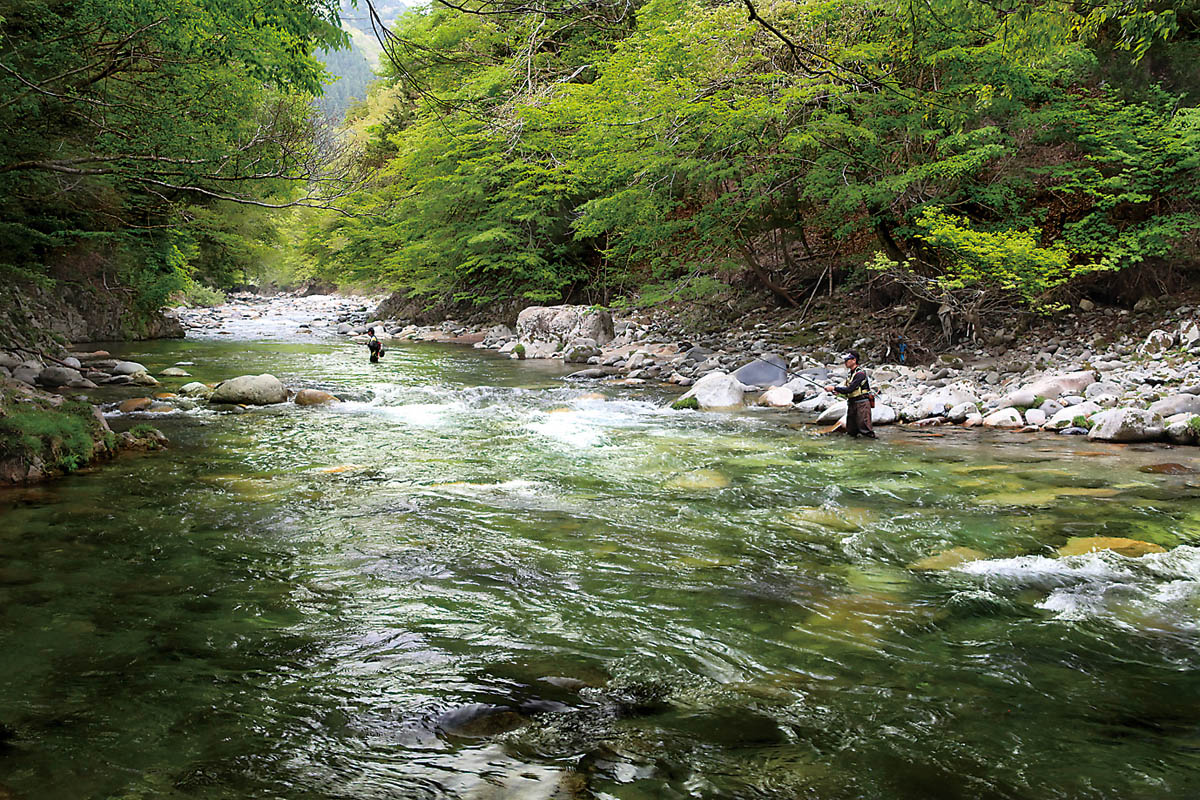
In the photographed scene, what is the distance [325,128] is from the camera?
7.98m

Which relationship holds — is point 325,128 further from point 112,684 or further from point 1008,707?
point 1008,707

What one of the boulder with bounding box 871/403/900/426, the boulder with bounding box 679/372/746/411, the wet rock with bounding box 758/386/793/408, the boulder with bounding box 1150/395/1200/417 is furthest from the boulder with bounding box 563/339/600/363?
the boulder with bounding box 1150/395/1200/417

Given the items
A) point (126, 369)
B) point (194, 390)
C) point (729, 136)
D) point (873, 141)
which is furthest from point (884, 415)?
point (126, 369)

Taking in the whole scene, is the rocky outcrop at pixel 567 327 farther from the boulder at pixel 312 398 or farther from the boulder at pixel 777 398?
the boulder at pixel 777 398

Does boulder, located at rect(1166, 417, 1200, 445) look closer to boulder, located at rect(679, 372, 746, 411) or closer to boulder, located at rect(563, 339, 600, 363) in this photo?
boulder, located at rect(679, 372, 746, 411)

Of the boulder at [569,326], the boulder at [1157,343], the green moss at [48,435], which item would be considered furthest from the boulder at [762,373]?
the green moss at [48,435]

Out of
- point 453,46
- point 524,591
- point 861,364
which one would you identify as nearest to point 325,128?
point 524,591

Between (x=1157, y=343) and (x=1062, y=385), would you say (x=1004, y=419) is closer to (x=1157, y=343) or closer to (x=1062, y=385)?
(x=1062, y=385)

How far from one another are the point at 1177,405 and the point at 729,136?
810cm

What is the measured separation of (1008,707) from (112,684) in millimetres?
3924

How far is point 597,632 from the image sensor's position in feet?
13.1

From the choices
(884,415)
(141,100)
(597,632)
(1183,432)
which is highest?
(141,100)

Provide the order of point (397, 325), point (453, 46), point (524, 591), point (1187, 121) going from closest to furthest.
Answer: point (524, 591) < point (1187, 121) < point (453, 46) < point (397, 325)

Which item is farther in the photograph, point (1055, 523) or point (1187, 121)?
point (1187, 121)
